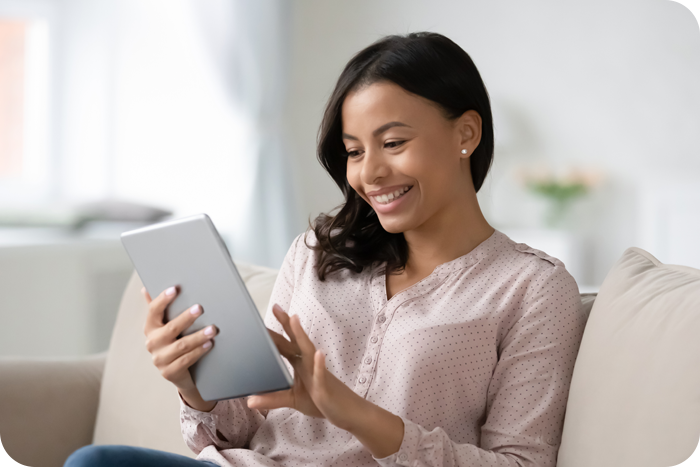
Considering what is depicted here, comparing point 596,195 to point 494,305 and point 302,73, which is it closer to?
point 302,73

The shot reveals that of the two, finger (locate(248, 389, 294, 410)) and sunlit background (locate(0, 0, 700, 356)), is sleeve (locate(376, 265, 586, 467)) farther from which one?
sunlit background (locate(0, 0, 700, 356))

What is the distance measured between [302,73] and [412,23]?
76cm

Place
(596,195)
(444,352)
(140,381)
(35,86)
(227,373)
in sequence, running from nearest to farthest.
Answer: (227,373), (444,352), (140,381), (35,86), (596,195)

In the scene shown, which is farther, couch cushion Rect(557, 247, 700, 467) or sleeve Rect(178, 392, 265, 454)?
sleeve Rect(178, 392, 265, 454)

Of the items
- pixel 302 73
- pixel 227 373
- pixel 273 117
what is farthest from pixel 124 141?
pixel 227 373

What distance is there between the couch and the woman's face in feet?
1.07

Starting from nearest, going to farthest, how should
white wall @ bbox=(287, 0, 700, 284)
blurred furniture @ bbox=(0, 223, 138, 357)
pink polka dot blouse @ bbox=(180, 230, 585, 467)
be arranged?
pink polka dot blouse @ bbox=(180, 230, 585, 467), blurred furniture @ bbox=(0, 223, 138, 357), white wall @ bbox=(287, 0, 700, 284)

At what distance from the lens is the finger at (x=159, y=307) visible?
0.90 metres

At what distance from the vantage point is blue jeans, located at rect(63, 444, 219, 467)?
32.9 inches

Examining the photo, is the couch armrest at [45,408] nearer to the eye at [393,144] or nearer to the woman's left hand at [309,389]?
the woman's left hand at [309,389]

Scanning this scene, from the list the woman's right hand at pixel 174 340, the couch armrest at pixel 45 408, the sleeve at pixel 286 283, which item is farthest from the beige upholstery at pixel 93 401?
the woman's right hand at pixel 174 340

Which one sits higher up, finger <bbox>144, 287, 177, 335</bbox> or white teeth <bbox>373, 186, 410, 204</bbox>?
white teeth <bbox>373, 186, 410, 204</bbox>

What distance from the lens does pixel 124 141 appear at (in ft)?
9.78

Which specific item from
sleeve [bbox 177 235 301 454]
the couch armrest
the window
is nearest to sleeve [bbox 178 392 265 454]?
sleeve [bbox 177 235 301 454]
